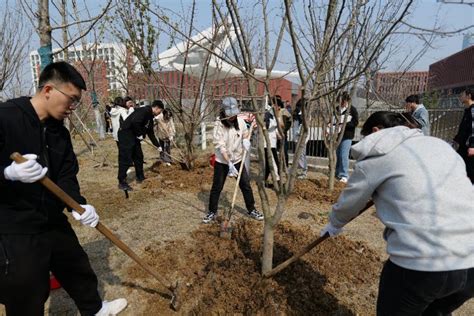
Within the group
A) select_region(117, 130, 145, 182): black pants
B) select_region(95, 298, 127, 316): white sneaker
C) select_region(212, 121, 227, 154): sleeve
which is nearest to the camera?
select_region(95, 298, 127, 316): white sneaker

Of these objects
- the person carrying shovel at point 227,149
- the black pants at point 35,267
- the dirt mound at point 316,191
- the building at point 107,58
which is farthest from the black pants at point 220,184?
the building at point 107,58

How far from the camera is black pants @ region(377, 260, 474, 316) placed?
4.77ft

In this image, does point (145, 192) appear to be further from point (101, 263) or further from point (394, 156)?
point (394, 156)

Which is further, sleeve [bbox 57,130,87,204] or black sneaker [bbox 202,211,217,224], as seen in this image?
black sneaker [bbox 202,211,217,224]

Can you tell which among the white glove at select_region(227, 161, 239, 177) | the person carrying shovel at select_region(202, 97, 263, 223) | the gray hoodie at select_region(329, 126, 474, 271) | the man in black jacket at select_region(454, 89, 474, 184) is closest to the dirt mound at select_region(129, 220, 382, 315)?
the person carrying shovel at select_region(202, 97, 263, 223)

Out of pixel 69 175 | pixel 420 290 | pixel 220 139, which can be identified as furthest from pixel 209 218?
pixel 420 290

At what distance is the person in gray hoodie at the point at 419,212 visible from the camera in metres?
1.42

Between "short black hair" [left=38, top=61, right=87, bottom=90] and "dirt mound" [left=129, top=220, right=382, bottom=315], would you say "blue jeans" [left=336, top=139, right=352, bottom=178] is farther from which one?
"short black hair" [left=38, top=61, right=87, bottom=90]

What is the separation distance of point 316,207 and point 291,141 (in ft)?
11.1

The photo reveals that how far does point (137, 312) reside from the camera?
8.21 feet

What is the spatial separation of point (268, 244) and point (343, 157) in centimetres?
393

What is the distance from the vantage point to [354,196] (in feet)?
5.46

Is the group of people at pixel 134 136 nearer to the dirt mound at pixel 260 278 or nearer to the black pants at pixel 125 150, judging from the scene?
the black pants at pixel 125 150

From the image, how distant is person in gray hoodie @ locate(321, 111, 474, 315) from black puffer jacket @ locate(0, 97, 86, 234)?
1815 millimetres
